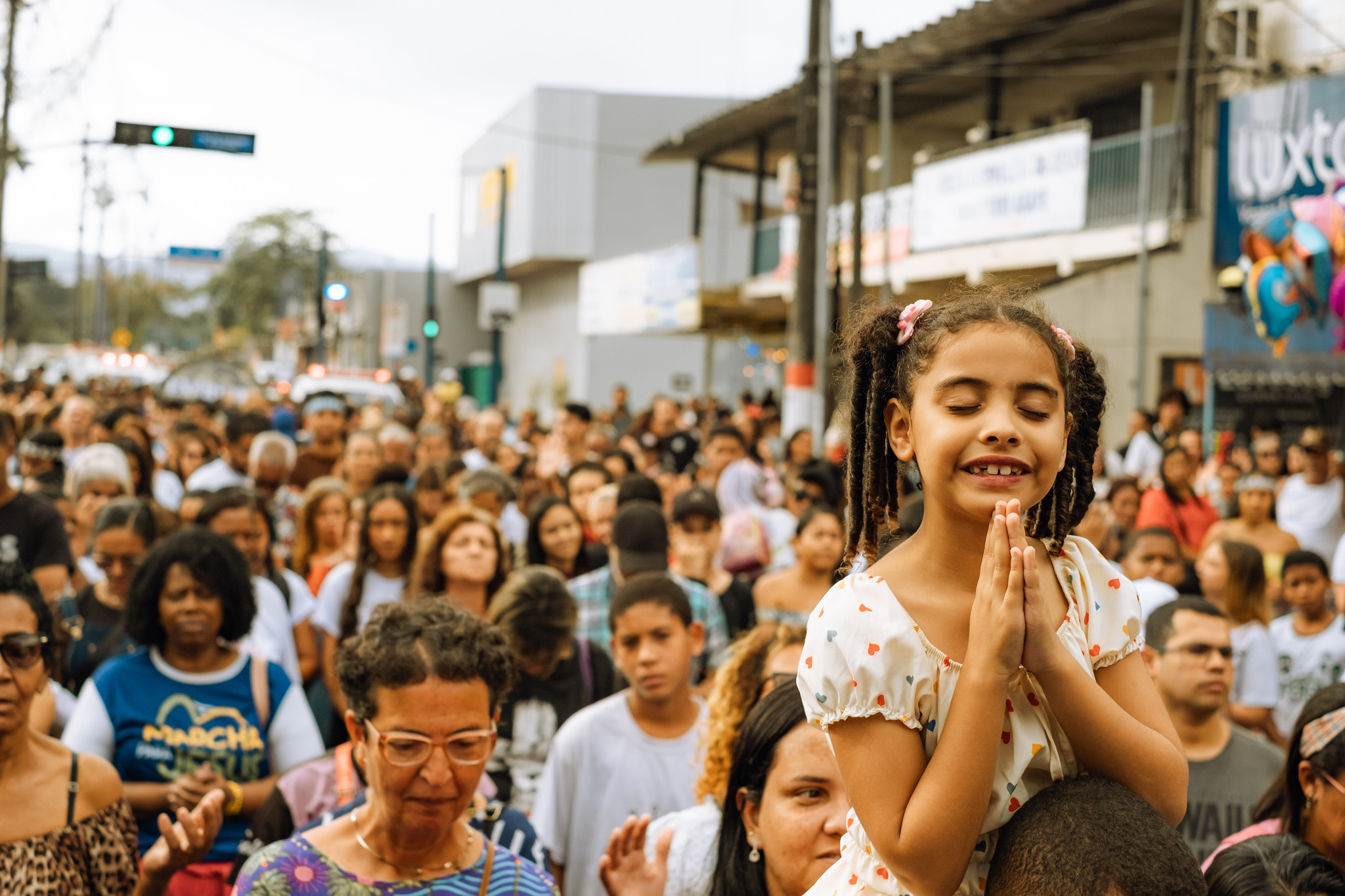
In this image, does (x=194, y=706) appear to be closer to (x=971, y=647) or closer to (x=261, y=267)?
(x=971, y=647)

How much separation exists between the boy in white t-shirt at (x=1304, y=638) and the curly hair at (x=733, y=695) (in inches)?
140

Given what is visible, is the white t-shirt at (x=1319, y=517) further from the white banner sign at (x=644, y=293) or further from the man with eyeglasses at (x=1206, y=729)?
the white banner sign at (x=644, y=293)

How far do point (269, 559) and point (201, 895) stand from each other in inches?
108

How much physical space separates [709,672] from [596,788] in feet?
5.40

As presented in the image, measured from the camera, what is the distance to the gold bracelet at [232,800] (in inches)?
163

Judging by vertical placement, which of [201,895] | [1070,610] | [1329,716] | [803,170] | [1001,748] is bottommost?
[201,895]

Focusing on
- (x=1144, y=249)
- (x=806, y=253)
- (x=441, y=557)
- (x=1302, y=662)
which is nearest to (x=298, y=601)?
(x=441, y=557)

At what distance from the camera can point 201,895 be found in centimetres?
404

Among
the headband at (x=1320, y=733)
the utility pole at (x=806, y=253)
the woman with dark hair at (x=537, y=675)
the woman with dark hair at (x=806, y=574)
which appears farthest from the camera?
the utility pole at (x=806, y=253)

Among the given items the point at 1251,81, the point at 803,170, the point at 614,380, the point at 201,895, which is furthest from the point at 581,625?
the point at 614,380

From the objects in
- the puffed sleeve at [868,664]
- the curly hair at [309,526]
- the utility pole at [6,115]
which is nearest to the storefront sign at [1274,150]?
the curly hair at [309,526]

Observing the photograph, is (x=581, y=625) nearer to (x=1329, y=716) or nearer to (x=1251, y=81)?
(x=1329, y=716)

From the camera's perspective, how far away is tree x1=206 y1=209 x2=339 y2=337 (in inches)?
2346

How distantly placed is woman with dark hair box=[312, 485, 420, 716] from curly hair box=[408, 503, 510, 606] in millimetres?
395
